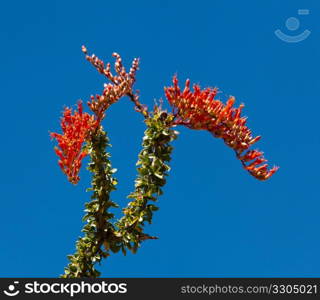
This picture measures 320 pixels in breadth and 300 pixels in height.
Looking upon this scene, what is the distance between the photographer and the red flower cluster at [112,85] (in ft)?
37.5

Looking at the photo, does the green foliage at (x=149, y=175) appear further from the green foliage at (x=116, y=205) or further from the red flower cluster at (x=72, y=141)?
the red flower cluster at (x=72, y=141)

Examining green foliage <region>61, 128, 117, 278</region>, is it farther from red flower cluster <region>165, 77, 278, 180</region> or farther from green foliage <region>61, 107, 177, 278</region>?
red flower cluster <region>165, 77, 278, 180</region>

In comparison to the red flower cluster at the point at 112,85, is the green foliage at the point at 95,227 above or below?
below

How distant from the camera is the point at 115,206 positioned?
11.8 meters

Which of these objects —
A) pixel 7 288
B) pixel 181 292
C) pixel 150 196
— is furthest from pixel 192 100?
pixel 7 288

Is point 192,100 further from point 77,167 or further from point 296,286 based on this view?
point 296,286

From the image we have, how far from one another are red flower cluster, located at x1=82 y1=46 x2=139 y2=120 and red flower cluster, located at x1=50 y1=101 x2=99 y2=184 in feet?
1.01

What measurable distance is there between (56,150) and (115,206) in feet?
5.08

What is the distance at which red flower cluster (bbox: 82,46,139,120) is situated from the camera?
37.5 feet

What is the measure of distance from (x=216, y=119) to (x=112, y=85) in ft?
6.75

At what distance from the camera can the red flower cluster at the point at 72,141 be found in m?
11.5

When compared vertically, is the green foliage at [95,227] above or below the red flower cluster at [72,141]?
below

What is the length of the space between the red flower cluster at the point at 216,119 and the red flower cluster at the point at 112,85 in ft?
2.39

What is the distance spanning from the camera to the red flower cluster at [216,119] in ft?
37.7
